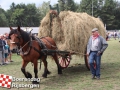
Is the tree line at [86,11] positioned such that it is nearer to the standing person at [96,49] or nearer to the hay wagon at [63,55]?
the hay wagon at [63,55]

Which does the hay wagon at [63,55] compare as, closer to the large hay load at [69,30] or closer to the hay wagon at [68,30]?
the hay wagon at [68,30]

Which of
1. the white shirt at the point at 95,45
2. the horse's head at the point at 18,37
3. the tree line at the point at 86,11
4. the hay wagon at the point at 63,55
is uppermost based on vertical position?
the tree line at the point at 86,11

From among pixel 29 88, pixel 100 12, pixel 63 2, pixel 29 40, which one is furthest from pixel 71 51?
pixel 63 2

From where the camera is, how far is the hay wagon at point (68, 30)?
8602mm

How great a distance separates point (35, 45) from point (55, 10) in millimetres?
2375

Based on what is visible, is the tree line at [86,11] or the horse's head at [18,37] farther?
the tree line at [86,11]

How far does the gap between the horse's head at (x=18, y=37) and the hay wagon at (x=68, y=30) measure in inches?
63.2

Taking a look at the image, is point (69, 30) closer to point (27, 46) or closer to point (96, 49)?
point (96, 49)

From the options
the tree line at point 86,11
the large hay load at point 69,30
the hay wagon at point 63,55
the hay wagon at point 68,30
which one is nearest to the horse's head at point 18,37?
the hay wagon at point 63,55

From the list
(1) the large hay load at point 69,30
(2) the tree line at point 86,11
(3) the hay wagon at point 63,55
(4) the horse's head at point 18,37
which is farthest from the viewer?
(2) the tree line at point 86,11

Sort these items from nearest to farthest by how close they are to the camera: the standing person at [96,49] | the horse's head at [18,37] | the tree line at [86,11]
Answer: the horse's head at [18,37], the standing person at [96,49], the tree line at [86,11]

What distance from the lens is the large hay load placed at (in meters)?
8.59

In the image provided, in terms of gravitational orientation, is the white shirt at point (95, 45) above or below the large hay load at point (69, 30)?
below

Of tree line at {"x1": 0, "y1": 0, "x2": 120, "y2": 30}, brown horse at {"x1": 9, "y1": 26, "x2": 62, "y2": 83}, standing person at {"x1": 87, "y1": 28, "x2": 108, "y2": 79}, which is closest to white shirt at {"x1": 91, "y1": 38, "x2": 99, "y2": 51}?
standing person at {"x1": 87, "y1": 28, "x2": 108, "y2": 79}
